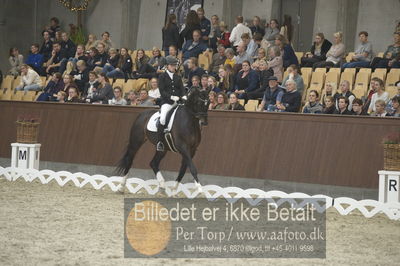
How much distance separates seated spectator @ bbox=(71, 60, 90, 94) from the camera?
707 inches

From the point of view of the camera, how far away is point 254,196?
11.5 metres

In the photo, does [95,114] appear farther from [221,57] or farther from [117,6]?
[117,6]

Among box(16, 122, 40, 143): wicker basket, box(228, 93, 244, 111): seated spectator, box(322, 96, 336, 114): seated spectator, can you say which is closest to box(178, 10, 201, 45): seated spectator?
box(228, 93, 244, 111): seated spectator

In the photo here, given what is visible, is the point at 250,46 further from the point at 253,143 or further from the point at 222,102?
the point at 253,143

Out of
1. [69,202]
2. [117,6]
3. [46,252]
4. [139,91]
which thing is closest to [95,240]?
[46,252]

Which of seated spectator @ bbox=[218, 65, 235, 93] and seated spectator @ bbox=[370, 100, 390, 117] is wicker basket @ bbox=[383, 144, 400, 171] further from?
seated spectator @ bbox=[218, 65, 235, 93]

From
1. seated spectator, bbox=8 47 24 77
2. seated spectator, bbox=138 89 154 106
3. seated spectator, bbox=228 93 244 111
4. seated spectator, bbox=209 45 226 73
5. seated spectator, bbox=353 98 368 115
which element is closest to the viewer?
seated spectator, bbox=353 98 368 115

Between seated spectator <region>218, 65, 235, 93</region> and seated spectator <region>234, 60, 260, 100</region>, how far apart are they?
0.77ft

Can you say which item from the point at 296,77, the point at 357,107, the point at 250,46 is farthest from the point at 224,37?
the point at 357,107

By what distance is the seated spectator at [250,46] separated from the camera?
16547mm

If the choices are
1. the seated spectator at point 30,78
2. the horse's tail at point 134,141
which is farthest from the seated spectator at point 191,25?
the horse's tail at point 134,141

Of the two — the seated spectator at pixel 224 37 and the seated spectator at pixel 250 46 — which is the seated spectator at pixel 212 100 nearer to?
the seated spectator at pixel 250 46

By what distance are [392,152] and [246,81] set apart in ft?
16.0

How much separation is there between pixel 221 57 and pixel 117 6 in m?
7.16
